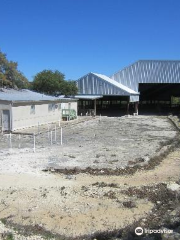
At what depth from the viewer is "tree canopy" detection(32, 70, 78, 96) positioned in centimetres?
3850

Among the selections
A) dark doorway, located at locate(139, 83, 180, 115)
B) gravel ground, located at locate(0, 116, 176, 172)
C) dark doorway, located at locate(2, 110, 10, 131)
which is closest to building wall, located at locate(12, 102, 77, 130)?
dark doorway, located at locate(2, 110, 10, 131)

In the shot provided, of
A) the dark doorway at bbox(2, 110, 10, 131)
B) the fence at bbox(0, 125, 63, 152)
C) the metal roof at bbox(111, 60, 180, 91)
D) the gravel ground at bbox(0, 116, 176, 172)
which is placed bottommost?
the gravel ground at bbox(0, 116, 176, 172)

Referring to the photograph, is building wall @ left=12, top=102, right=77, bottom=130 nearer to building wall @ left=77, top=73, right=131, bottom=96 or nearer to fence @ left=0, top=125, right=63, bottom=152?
fence @ left=0, top=125, right=63, bottom=152

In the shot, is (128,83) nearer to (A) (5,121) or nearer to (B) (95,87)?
(B) (95,87)

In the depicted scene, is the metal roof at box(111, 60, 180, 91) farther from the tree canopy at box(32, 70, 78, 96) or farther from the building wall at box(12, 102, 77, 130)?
the building wall at box(12, 102, 77, 130)

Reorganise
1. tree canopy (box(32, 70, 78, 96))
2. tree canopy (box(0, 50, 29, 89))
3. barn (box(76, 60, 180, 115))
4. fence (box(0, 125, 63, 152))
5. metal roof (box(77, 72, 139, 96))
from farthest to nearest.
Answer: barn (box(76, 60, 180, 115)) → metal roof (box(77, 72, 139, 96)) → tree canopy (box(32, 70, 78, 96)) → tree canopy (box(0, 50, 29, 89)) → fence (box(0, 125, 63, 152))

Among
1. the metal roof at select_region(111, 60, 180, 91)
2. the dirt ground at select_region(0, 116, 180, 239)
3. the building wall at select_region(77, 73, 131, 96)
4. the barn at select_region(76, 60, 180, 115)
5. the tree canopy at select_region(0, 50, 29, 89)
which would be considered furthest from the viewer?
the metal roof at select_region(111, 60, 180, 91)

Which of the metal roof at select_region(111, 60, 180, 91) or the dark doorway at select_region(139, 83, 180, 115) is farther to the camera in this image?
the dark doorway at select_region(139, 83, 180, 115)

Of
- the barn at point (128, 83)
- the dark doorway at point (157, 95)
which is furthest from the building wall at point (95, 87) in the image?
the dark doorway at point (157, 95)

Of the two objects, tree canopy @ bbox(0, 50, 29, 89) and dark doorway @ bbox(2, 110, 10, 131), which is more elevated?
tree canopy @ bbox(0, 50, 29, 89)

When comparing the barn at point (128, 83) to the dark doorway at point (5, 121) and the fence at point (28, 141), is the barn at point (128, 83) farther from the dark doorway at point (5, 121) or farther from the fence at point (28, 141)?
the fence at point (28, 141)

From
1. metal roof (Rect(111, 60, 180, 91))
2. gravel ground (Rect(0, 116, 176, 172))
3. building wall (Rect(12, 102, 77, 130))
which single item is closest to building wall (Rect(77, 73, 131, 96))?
metal roof (Rect(111, 60, 180, 91))

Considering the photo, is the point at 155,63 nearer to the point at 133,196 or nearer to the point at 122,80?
the point at 122,80

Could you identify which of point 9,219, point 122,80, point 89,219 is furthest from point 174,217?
point 122,80
